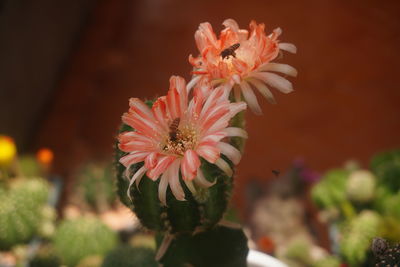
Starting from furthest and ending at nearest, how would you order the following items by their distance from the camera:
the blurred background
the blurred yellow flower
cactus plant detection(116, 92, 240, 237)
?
1. the blurred background
2. the blurred yellow flower
3. cactus plant detection(116, 92, 240, 237)

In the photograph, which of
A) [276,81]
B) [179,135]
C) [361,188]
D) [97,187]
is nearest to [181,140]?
[179,135]

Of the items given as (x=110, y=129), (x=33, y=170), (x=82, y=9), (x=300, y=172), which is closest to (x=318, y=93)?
(x=300, y=172)

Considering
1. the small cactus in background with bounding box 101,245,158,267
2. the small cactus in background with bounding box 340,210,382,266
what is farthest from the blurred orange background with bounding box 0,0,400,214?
the small cactus in background with bounding box 101,245,158,267

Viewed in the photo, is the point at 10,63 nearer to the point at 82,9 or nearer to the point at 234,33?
the point at 82,9

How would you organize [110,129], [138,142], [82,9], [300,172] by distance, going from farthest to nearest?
[82,9] → [110,129] → [300,172] → [138,142]

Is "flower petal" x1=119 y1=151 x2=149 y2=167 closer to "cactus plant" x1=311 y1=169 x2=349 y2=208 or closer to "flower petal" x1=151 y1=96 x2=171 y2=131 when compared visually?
"flower petal" x1=151 y1=96 x2=171 y2=131

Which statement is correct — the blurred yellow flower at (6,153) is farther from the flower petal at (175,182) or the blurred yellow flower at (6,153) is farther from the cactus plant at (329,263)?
the flower petal at (175,182)
